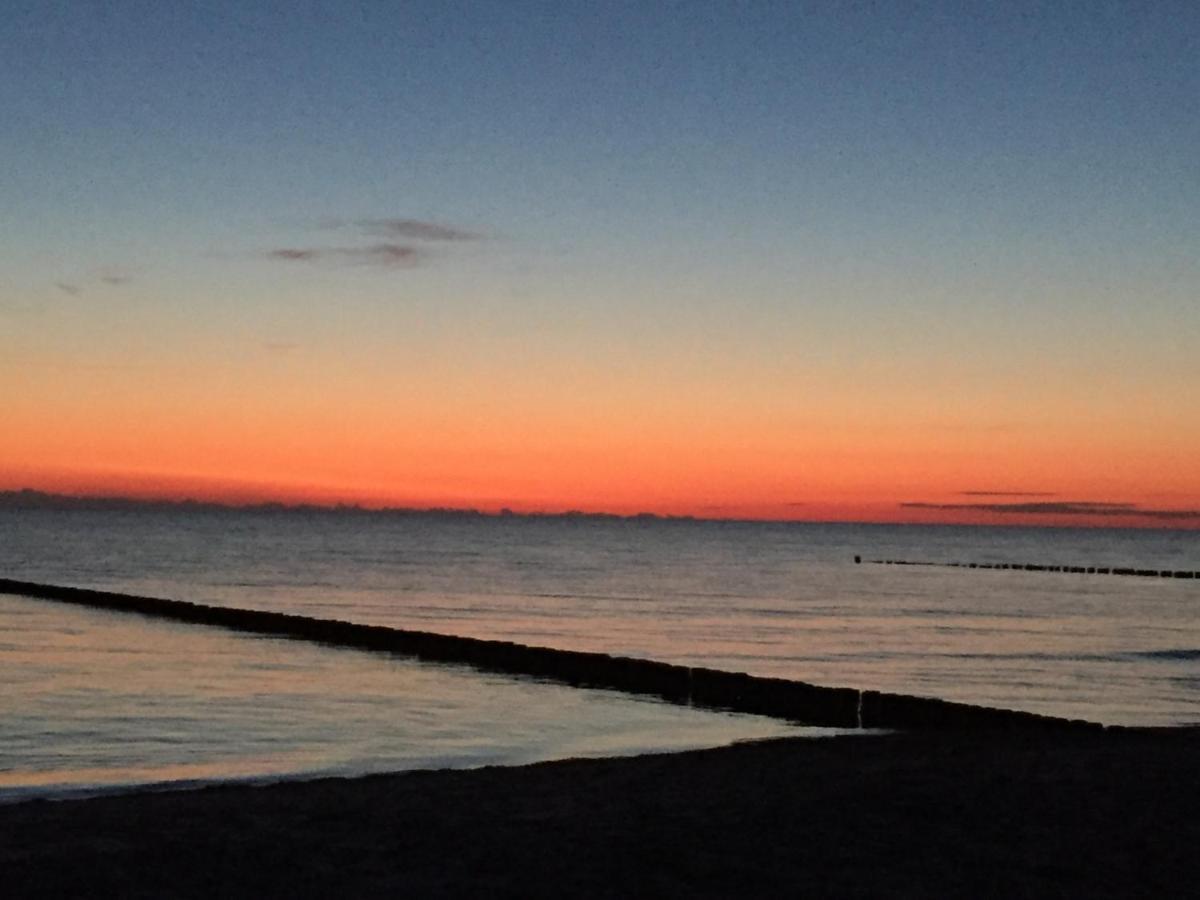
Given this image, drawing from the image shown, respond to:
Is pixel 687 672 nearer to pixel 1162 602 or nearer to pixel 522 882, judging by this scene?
pixel 522 882

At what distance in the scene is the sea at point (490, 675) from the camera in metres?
22.1

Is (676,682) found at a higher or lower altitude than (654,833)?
lower

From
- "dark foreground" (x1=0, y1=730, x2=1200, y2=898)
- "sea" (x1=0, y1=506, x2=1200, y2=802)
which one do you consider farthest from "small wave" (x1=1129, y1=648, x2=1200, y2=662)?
"dark foreground" (x1=0, y1=730, x2=1200, y2=898)

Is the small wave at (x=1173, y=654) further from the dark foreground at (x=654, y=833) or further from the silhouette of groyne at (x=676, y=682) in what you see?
the dark foreground at (x=654, y=833)

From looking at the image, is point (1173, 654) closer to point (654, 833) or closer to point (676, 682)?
point (676, 682)

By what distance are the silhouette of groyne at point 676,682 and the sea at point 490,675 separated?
873 mm

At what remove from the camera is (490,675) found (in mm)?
33281

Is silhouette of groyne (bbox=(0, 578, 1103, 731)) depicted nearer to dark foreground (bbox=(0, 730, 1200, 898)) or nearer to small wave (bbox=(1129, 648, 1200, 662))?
dark foreground (bbox=(0, 730, 1200, 898))

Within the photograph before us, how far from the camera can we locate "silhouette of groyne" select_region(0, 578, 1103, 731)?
23.3 meters

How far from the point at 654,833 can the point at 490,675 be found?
840 inches

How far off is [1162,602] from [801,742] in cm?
7205

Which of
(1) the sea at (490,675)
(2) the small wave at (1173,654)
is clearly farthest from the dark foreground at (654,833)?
(2) the small wave at (1173,654)

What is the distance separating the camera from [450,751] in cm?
2206

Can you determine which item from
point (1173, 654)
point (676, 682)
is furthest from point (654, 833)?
point (1173, 654)
